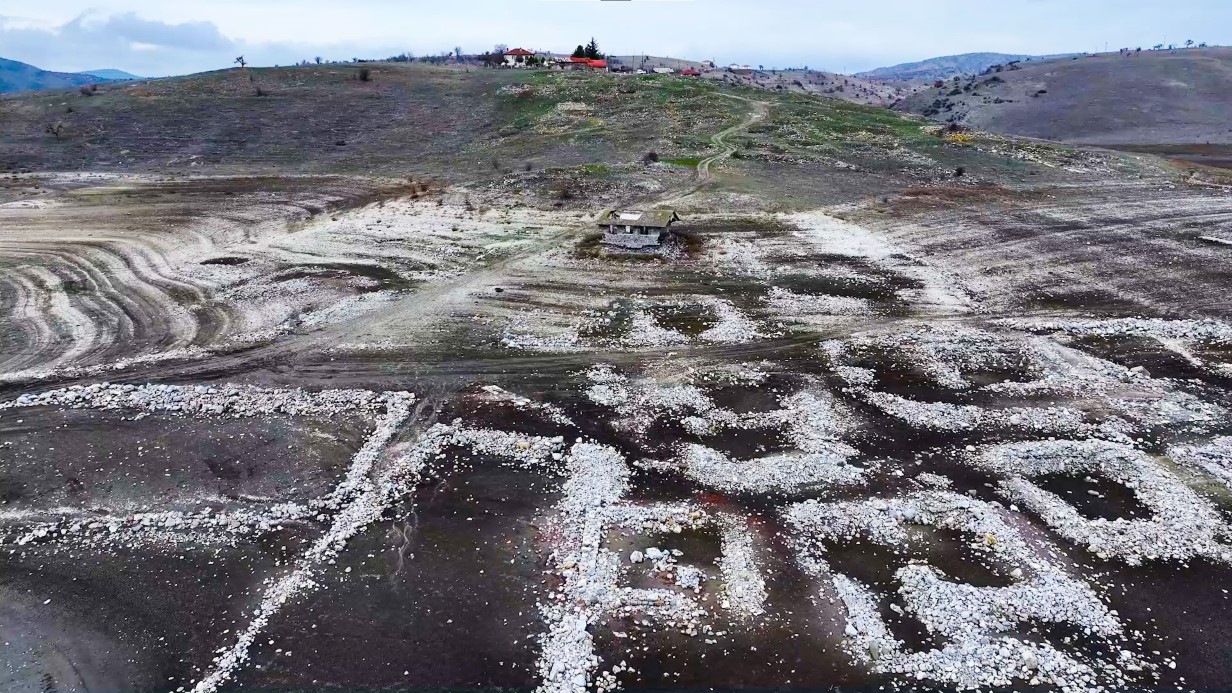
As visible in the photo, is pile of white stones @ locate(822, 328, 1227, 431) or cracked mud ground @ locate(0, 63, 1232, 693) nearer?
cracked mud ground @ locate(0, 63, 1232, 693)

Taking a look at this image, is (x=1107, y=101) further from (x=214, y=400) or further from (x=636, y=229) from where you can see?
(x=214, y=400)

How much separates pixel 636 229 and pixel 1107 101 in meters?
85.8

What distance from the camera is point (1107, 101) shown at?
85500mm

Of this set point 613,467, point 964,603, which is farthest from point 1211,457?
point 613,467

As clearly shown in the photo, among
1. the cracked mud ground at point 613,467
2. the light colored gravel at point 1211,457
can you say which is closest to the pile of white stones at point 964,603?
the cracked mud ground at point 613,467

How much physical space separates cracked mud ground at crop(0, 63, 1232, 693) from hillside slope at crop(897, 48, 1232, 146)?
Result: 5320cm

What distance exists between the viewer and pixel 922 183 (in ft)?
168

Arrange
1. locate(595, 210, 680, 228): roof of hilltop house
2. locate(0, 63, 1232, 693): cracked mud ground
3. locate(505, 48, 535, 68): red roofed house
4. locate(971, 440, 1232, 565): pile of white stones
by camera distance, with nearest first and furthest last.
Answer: locate(0, 63, 1232, 693): cracked mud ground, locate(971, 440, 1232, 565): pile of white stones, locate(595, 210, 680, 228): roof of hilltop house, locate(505, 48, 535, 68): red roofed house

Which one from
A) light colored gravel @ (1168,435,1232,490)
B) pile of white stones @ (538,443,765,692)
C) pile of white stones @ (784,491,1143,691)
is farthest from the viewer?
light colored gravel @ (1168,435,1232,490)

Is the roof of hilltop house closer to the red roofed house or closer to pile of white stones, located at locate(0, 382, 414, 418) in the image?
pile of white stones, located at locate(0, 382, 414, 418)

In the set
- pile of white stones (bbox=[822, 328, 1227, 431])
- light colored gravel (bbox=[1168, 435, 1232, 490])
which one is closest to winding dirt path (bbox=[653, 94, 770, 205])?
pile of white stones (bbox=[822, 328, 1227, 431])

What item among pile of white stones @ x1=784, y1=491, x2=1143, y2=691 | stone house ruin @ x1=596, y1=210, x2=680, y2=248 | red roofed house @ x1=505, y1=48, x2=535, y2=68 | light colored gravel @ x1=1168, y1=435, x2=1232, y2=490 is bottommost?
pile of white stones @ x1=784, y1=491, x2=1143, y2=691

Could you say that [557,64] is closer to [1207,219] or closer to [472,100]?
[472,100]

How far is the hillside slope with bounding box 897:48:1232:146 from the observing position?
7650 centimetres
